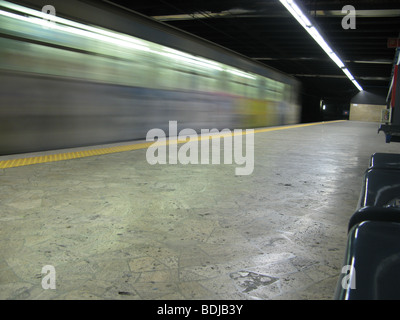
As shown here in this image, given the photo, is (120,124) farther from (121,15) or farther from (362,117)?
(362,117)

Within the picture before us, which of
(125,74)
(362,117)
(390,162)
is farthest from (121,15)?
(362,117)

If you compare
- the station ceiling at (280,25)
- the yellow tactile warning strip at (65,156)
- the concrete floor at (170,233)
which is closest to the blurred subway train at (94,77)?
the yellow tactile warning strip at (65,156)

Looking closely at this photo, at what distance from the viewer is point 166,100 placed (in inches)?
331

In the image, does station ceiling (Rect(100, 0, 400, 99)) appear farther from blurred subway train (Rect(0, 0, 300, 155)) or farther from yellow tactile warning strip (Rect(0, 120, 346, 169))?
yellow tactile warning strip (Rect(0, 120, 346, 169))

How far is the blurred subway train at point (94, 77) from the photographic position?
5262 mm

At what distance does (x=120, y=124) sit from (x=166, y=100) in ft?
5.26

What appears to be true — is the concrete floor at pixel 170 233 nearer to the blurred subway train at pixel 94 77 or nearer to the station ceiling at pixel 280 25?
the blurred subway train at pixel 94 77

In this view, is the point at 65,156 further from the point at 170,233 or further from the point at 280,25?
the point at 280,25

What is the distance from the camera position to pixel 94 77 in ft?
21.2

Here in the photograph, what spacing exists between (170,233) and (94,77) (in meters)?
4.84

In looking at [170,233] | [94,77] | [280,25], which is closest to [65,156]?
[94,77]

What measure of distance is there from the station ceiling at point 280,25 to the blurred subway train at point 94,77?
828 mm

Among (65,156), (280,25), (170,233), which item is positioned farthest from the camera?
(280,25)

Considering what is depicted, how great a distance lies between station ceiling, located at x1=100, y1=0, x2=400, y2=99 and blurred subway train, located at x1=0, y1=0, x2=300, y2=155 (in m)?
0.83
